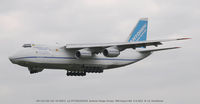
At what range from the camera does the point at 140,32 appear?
5697 centimetres

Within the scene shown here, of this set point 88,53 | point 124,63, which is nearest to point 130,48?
point 124,63

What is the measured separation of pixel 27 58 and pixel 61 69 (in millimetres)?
4562

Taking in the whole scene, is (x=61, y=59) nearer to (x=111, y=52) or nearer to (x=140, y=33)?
(x=111, y=52)

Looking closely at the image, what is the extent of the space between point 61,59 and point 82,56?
1.89 meters

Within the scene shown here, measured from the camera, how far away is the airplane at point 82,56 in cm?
4822

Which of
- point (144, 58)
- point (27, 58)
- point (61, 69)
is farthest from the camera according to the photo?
point (144, 58)

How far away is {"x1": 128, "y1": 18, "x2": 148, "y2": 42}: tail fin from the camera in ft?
185

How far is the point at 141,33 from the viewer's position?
5706 centimetres

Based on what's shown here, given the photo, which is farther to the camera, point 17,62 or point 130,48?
point 130,48

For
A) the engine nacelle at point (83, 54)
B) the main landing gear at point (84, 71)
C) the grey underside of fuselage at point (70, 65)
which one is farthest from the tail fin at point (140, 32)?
the engine nacelle at point (83, 54)

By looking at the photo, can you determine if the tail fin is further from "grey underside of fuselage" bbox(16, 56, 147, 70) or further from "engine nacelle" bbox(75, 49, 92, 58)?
"engine nacelle" bbox(75, 49, 92, 58)

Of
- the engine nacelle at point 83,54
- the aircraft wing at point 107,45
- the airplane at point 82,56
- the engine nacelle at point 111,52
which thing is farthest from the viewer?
the aircraft wing at point 107,45

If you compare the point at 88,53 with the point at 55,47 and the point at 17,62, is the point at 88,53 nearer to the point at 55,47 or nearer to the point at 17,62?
the point at 55,47

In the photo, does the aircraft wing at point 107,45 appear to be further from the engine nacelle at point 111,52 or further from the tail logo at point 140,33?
the tail logo at point 140,33
